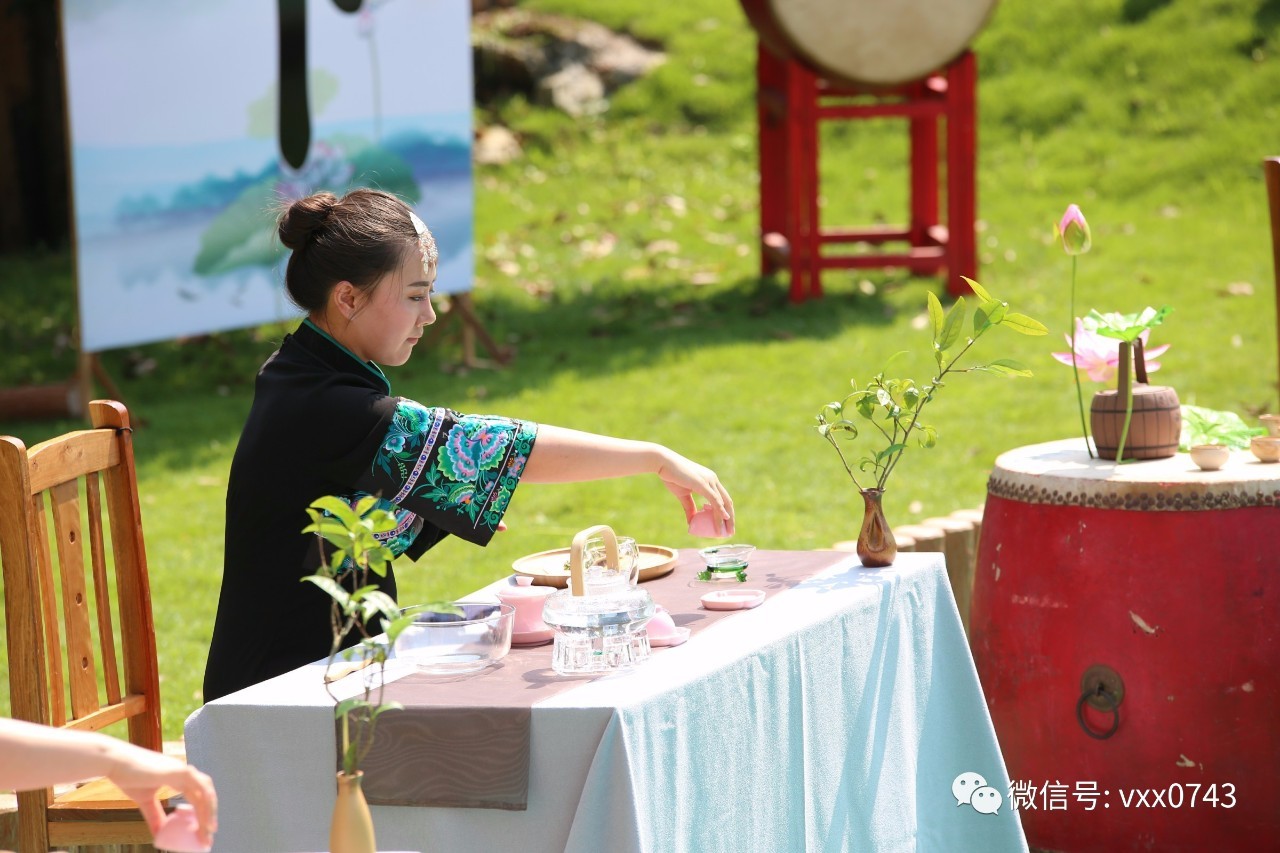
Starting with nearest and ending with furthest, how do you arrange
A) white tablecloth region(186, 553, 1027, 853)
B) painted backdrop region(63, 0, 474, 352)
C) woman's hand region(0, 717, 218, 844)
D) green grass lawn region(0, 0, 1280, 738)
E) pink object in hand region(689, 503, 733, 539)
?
woman's hand region(0, 717, 218, 844)
white tablecloth region(186, 553, 1027, 853)
pink object in hand region(689, 503, 733, 539)
green grass lawn region(0, 0, 1280, 738)
painted backdrop region(63, 0, 474, 352)

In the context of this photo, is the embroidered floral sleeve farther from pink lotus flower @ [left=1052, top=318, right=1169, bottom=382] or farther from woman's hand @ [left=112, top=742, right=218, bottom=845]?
pink lotus flower @ [left=1052, top=318, right=1169, bottom=382]

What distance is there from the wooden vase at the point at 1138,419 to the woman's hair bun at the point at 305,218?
1704 millimetres

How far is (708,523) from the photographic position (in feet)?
9.61

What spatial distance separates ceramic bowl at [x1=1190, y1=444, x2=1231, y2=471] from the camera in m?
3.48

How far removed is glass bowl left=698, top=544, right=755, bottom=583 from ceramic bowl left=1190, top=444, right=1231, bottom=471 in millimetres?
1037

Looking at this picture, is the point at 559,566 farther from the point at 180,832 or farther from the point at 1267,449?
the point at 1267,449

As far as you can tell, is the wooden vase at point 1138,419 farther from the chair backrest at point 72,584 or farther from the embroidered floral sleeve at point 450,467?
the chair backrest at point 72,584

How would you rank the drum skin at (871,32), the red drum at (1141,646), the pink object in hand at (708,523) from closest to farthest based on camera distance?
the pink object in hand at (708,523) < the red drum at (1141,646) < the drum skin at (871,32)

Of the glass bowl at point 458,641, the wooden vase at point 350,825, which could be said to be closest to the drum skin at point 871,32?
the glass bowl at point 458,641

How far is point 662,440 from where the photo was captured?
6.99m

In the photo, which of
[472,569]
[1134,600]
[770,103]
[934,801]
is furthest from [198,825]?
[770,103]

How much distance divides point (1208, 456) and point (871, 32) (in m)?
5.45

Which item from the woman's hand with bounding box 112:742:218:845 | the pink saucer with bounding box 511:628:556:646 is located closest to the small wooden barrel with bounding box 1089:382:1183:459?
the pink saucer with bounding box 511:628:556:646

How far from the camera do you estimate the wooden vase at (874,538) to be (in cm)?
306
